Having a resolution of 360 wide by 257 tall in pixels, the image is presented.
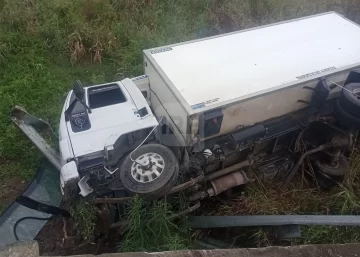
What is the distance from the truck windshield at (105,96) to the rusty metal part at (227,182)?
1.59 m

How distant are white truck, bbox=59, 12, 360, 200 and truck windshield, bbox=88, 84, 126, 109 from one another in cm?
1

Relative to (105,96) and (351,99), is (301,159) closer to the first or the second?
(351,99)

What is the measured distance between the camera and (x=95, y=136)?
14.1 ft

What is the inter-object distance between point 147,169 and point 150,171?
0.13 feet

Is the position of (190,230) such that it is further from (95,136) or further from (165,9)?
(165,9)

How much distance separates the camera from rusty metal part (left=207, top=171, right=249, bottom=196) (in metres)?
4.67

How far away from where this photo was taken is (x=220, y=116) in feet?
13.5

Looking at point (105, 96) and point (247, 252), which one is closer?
point (247, 252)

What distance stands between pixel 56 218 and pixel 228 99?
9.21ft

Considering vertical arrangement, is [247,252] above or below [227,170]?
above

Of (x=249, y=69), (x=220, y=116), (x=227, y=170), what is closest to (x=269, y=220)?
(x=227, y=170)

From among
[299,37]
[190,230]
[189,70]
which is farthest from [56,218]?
[299,37]

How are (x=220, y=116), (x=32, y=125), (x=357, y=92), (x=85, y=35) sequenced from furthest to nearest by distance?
(x=85, y=35), (x=32, y=125), (x=357, y=92), (x=220, y=116)

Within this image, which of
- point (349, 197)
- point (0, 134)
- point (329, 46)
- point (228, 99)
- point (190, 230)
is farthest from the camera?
point (0, 134)
